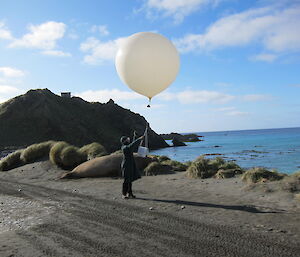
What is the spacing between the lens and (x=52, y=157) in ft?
56.0

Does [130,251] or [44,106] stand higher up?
[44,106]

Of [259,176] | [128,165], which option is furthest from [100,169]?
[259,176]

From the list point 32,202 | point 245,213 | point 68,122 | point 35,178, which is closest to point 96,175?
point 35,178

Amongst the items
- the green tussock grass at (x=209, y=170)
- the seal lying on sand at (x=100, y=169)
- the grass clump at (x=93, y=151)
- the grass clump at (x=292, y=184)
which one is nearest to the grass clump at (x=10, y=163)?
the grass clump at (x=93, y=151)

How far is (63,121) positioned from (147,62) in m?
63.1

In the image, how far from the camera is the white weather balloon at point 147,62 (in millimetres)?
8883

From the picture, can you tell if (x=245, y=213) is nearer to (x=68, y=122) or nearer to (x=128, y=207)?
(x=128, y=207)

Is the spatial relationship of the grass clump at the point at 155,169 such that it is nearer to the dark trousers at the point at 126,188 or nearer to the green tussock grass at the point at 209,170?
the green tussock grass at the point at 209,170

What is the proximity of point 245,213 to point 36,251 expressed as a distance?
14.9 ft

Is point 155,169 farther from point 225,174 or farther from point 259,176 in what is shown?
point 259,176

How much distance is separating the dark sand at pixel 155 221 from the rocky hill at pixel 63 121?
159 feet

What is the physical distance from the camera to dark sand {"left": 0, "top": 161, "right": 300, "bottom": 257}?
16.2 ft

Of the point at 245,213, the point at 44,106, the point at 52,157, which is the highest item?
the point at 44,106

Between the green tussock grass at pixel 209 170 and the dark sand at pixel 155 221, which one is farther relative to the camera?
the green tussock grass at pixel 209 170
